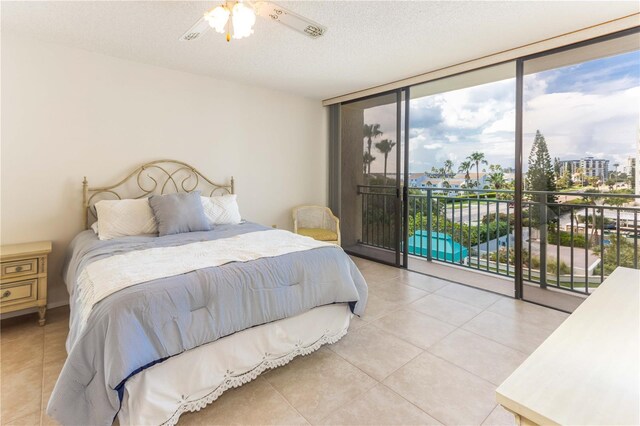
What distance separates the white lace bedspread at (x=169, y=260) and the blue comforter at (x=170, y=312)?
8cm

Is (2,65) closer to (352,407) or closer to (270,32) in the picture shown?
(270,32)

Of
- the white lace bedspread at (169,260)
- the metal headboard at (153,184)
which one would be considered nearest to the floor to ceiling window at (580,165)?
the white lace bedspread at (169,260)

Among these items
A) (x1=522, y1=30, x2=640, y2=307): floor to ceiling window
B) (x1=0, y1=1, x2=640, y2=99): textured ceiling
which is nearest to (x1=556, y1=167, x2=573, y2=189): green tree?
(x1=522, y1=30, x2=640, y2=307): floor to ceiling window

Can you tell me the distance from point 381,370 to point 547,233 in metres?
2.33

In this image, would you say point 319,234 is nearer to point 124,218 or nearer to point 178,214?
point 178,214

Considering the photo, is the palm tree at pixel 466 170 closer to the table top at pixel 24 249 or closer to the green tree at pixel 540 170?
the green tree at pixel 540 170

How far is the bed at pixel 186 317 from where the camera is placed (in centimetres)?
142

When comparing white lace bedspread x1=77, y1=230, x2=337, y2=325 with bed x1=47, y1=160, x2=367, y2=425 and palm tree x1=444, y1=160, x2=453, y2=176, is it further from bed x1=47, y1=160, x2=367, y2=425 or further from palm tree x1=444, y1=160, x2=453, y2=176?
palm tree x1=444, y1=160, x2=453, y2=176

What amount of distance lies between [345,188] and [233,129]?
1.93 metres

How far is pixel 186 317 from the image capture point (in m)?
1.62

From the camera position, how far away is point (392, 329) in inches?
101

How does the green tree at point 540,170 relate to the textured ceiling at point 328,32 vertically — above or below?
below

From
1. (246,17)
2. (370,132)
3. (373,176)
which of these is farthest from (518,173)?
(246,17)

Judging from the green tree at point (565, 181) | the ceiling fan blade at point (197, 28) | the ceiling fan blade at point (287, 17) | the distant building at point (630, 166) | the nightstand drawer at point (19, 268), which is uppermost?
the ceiling fan blade at point (197, 28)
